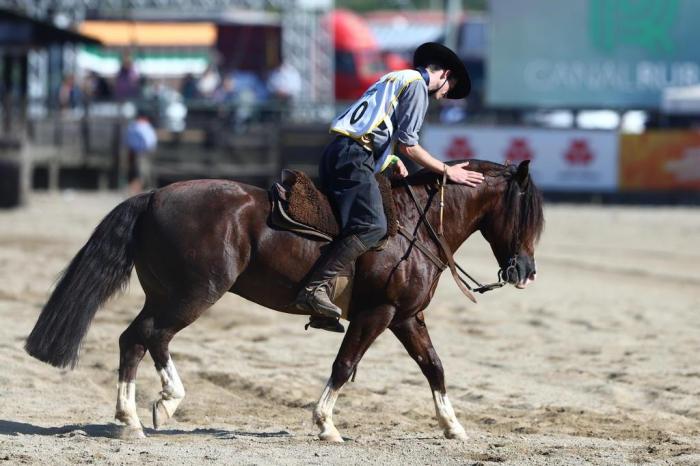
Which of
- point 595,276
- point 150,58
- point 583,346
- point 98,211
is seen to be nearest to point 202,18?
point 150,58

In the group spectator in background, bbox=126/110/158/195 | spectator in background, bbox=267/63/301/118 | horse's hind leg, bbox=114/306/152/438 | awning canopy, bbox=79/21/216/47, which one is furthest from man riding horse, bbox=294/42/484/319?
awning canopy, bbox=79/21/216/47

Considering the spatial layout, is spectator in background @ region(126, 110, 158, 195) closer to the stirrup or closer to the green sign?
the green sign

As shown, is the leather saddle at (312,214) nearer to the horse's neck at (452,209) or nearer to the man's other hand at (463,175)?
the horse's neck at (452,209)

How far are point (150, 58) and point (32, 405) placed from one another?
29388 millimetres

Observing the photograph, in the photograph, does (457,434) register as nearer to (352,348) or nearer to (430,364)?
(430,364)

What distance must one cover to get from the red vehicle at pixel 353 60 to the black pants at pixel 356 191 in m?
28.5

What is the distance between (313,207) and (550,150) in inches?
667

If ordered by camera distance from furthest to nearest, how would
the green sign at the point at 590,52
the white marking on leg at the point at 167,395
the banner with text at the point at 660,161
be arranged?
1. the green sign at the point at 590,52
2. the banner with text at the point at 660,161
3. the white marking on leg at the point at 167,395

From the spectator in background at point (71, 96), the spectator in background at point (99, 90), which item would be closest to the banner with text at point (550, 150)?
the spectator in background at point (99, 90)

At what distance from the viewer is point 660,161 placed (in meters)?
23.7

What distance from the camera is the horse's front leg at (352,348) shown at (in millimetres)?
7211

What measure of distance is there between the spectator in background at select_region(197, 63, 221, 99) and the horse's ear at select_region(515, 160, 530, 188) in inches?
828

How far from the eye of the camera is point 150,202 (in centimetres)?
726

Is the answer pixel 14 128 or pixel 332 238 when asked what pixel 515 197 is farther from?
pixel 14 128
